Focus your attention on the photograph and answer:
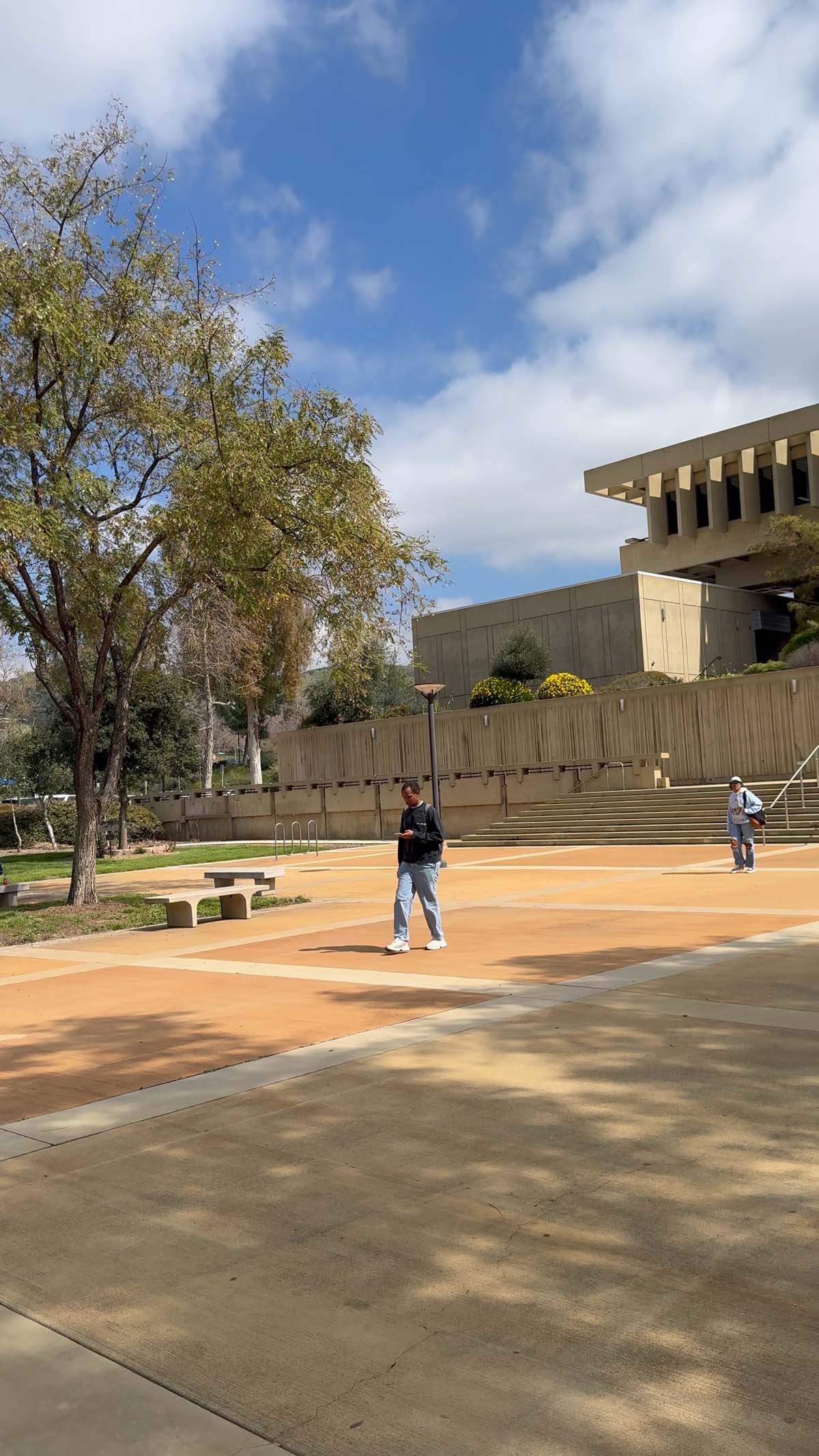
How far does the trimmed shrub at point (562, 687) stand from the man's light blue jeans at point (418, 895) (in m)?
25.4

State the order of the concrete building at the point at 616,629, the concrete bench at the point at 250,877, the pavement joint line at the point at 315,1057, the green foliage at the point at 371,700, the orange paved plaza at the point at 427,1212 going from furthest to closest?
the green foliage at the point at 371,700
the concrete building at the point at 616,629
the concrete bench at the point at 250,877
the pavement joint line at the point at 315,1057
the orange paved plaza at the point at 427,1212

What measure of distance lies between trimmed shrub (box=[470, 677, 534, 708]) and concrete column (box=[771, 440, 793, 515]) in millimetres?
16183

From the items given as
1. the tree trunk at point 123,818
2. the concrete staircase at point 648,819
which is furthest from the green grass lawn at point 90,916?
the tree trunk at point 123,818

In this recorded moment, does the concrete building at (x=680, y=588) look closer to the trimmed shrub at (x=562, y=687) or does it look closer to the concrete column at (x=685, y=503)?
the concrete column at (x=685, y=503)

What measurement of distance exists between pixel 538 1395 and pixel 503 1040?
160 inches

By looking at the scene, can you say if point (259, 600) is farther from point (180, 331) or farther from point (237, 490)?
point (180, 331)

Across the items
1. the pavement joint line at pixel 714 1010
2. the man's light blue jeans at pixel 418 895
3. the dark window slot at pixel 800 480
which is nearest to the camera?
the pavement joint line at pixel 714 1010

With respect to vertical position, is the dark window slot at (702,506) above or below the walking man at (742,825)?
above

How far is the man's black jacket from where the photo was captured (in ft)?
37.7

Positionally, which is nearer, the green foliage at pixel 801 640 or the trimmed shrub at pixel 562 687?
the trimmed shrub at pixel 562 687

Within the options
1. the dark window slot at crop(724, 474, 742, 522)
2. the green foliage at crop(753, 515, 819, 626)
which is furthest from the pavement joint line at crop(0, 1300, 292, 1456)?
the dark window slot at crop(724, 474, 742, 522)

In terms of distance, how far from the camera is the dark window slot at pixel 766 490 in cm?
5044

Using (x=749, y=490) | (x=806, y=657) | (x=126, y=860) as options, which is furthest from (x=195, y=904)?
(x=749, y=490)

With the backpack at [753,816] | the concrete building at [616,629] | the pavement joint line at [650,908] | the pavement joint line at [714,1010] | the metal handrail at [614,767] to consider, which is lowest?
the pavement joint line at [650,908]
